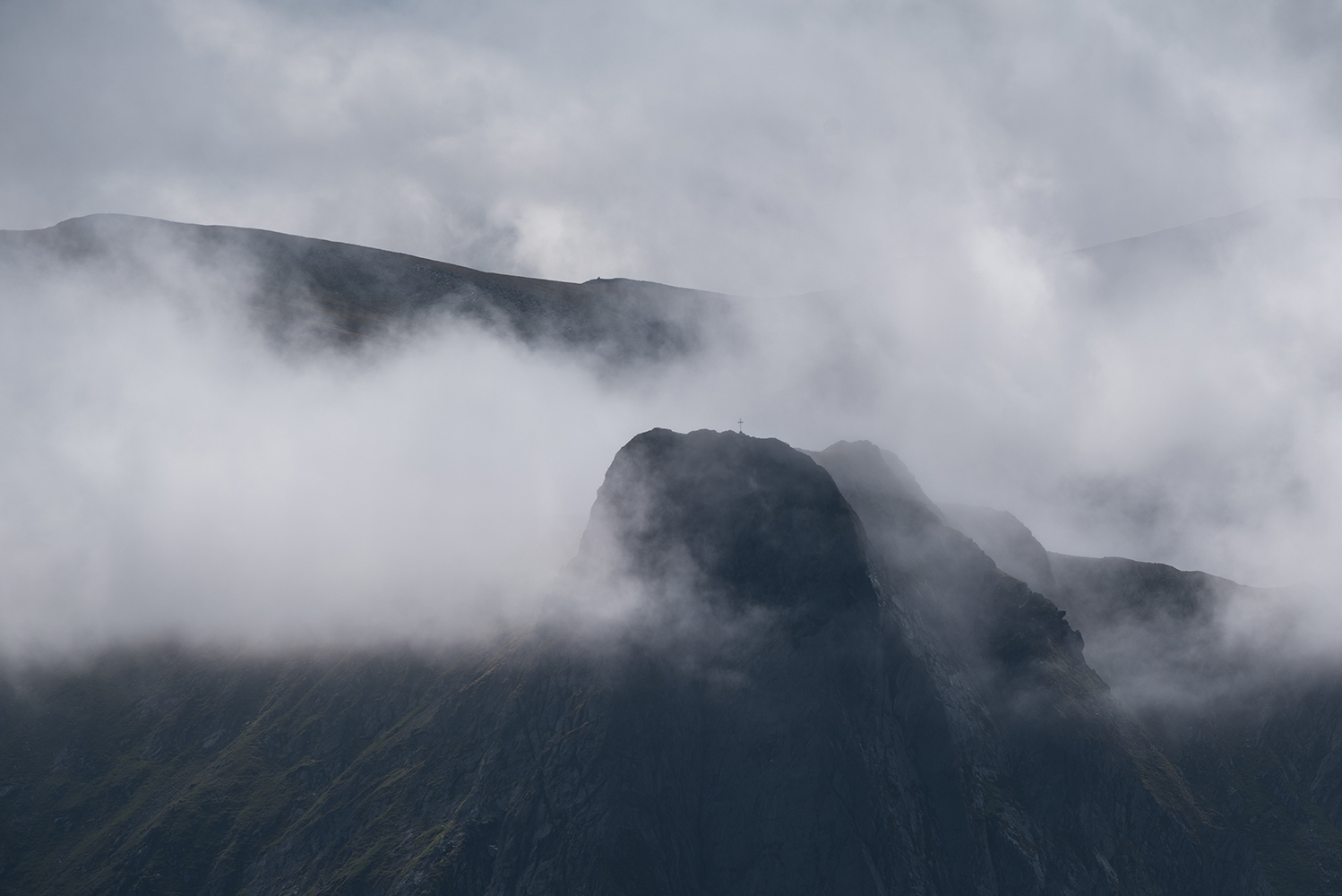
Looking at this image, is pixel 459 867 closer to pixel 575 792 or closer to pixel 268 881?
pixel 575 792

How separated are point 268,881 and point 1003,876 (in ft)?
498

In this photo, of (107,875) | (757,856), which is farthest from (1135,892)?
(107,875)

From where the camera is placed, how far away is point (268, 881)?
197 m

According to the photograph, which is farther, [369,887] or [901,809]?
[901,809]

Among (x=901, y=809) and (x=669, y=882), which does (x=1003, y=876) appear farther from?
(x=669, y=882)

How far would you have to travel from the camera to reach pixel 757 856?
19550cm

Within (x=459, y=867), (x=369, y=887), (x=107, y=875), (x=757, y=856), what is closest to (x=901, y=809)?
(x=757, y=856)

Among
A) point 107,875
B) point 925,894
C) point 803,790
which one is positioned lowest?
Answer: point 107,875

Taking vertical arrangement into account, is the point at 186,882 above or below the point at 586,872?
below

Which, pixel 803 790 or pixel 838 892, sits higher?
pixel 803 790

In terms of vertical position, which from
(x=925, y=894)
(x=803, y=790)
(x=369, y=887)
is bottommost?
(x=369, y=887)

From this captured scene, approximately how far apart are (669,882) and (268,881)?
83.5 metres

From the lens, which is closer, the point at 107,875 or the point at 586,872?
the point at 586,872

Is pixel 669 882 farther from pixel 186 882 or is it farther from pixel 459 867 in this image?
pixel 186 882
